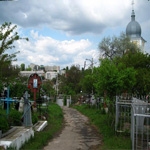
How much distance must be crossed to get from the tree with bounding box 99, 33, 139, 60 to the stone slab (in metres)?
26.2

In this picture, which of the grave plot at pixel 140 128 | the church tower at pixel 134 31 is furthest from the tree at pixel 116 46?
the grave plot at pixel 140 128

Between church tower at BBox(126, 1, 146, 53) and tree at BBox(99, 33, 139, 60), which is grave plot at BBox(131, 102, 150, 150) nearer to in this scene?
tree at BBox(99, 33, 139, 60)

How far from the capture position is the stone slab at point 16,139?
19.1ft

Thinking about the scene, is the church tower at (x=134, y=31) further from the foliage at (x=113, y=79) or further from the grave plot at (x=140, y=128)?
the grave plot at (x=140, y=128)

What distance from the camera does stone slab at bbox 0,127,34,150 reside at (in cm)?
583

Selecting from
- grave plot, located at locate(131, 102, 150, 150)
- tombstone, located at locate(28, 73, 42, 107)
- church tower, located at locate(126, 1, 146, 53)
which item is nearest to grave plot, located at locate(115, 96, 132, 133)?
grave plot, located at locate(131, 102, 150, 150)

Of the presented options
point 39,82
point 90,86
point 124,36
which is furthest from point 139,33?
point 39,82

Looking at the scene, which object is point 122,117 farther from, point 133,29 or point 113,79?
point 133,29

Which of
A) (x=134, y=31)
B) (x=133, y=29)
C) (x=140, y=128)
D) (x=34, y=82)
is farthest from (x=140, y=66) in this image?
(x=133, y=29)

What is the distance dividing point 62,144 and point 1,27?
4618mm

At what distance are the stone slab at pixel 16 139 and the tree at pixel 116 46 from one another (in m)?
26.2

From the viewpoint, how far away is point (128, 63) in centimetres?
1795

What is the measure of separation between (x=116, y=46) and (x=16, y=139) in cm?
2848

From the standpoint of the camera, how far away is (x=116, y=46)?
3284cm
